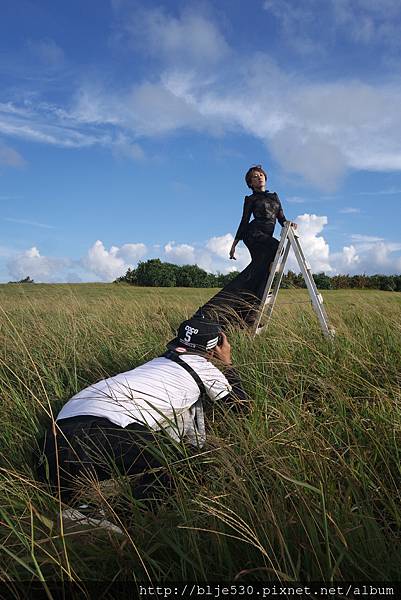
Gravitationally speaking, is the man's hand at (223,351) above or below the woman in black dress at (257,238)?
below

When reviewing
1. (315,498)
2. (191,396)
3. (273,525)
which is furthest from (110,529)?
(191,396)

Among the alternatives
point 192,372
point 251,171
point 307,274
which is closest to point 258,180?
point 251,171

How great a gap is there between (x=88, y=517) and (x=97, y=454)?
1.50 ft

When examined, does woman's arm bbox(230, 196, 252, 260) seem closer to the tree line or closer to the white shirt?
the white shirt

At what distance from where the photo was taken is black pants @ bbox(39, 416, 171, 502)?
231 centimetres

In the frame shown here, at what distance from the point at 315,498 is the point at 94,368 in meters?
3.01

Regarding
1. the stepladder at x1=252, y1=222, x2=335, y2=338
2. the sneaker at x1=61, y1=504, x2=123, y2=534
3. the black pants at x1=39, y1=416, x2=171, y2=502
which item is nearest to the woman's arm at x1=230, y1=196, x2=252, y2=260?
the stepladder at x1=252, y1=222, x2=335, y2=338

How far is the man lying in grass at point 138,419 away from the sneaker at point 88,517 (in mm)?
68

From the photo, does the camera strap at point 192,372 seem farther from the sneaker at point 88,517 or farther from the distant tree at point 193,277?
the distant tree at point 193,277

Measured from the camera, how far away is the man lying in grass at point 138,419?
2271mm

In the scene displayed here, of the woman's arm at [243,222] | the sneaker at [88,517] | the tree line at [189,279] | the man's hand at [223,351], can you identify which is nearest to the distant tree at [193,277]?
the tree line at [189,279]

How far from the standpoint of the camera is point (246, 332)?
5.05 meters

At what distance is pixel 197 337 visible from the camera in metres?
3.32

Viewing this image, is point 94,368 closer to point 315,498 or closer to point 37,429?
point 37,429
